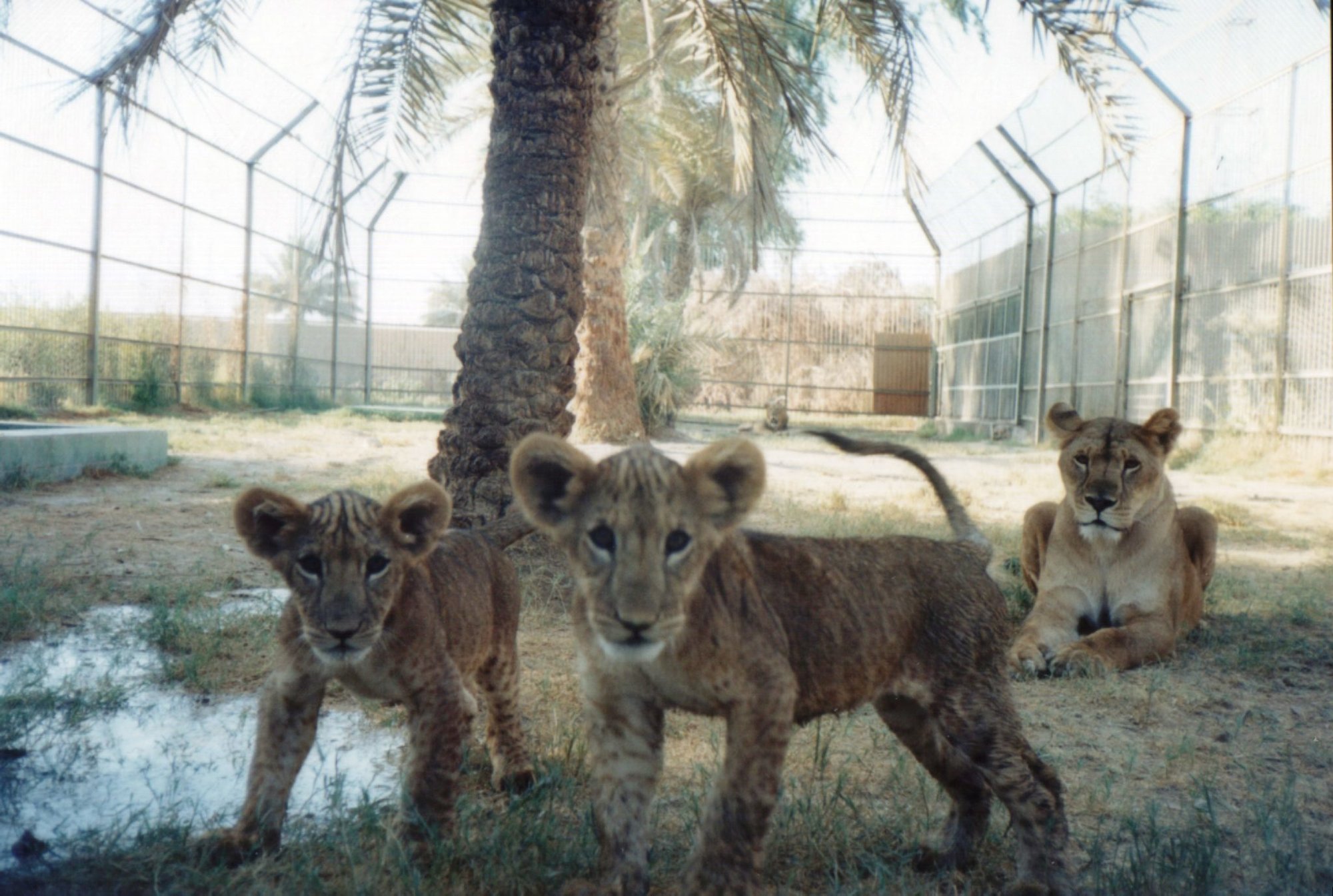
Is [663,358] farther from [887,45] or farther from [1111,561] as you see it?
[1111,561]

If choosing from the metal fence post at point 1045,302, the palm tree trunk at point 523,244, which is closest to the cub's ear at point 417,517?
the palm tree trunk at point 523,244

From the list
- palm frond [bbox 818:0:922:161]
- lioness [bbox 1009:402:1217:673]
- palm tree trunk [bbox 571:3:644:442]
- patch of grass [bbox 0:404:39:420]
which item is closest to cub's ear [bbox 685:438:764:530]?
lioness [bbox 1009:402:1217:673]

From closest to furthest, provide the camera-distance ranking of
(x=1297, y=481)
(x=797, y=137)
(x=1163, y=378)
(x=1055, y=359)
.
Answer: (x=797, y=137)
(x=1297, y=481)
(x=1163, y=378)
(x=1055, y=359)

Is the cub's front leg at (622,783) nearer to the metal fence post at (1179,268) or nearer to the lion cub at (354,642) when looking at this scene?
the lion cub at (354,642)

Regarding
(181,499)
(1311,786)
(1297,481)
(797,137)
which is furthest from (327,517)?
(1297,481)

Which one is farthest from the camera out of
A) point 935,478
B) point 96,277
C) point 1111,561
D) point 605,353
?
point 96,277

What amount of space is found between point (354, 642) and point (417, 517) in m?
0.51

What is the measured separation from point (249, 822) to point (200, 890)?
0.33 meters

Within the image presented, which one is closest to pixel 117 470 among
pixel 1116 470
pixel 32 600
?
pixel 32 600

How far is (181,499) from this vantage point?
32.7ft

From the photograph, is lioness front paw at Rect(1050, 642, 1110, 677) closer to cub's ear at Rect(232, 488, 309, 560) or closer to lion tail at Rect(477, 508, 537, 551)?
lion tail at Rect(477, 508, 537, 551)

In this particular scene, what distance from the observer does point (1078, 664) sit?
5.62 metres

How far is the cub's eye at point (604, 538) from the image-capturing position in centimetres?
257

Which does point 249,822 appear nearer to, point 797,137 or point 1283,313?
point 797,137
